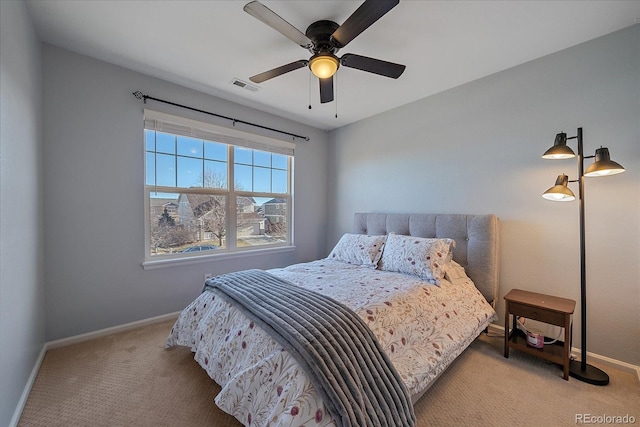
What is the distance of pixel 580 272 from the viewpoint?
194 cm

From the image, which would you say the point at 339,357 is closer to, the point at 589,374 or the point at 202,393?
the point at 202,393

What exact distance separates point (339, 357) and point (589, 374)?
1.96m

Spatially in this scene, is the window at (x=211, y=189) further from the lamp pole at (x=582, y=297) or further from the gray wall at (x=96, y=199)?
the lamp pole at (x=582, y=297)

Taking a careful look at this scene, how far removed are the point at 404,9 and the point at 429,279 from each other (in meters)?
2.03

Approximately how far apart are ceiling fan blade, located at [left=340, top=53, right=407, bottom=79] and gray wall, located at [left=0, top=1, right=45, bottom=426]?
1.89 metres

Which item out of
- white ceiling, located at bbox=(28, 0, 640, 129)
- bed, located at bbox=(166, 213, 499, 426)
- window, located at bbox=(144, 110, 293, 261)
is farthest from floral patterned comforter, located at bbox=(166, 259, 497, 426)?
white ceiling, located at bbox=(28, 0, 640, 129)

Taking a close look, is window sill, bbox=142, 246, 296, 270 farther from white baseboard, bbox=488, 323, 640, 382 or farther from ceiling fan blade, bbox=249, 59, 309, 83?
white baseboard, bbox=488, 323, 640, 382

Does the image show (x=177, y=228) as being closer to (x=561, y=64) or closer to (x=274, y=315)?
(x=274, y=315)

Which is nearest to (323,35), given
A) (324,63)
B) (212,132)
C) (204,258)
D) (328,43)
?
(328,43)

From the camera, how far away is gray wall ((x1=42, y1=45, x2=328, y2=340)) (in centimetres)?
213

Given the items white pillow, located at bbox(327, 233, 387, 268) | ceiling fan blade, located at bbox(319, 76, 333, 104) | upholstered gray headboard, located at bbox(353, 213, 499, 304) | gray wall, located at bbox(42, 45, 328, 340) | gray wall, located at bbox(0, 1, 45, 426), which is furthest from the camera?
white pillow, located at bbox(327, 233, 387, 268)

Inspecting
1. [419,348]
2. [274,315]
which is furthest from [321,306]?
[419,348]

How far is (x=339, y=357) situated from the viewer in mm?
1181

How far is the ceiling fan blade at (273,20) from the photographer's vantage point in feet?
4.34
